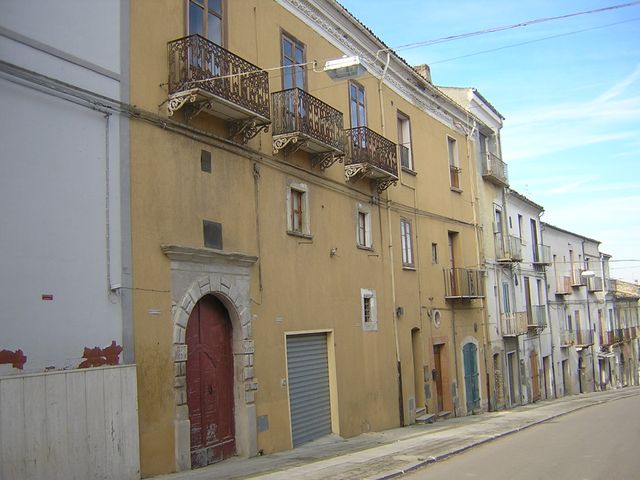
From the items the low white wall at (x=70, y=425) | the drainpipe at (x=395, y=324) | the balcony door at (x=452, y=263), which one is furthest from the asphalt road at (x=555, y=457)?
the balcony door at (x=452, y=263)

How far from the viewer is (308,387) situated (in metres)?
15.0

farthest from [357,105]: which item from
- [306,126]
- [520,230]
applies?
[520,230]

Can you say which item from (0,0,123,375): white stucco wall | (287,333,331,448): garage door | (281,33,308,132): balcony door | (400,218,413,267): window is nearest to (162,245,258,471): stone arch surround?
(0,0,123,375): white stucco wall

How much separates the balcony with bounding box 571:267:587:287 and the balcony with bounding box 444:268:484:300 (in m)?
19.4

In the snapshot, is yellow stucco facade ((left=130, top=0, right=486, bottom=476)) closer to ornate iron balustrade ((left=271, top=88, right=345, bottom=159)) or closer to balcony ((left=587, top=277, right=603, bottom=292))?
ornate iron balustrade ((left=271, top=88, right=345, bottom=159))

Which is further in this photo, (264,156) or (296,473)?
(264,156)

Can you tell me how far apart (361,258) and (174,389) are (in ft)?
26.4

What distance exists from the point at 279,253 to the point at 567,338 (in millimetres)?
29758

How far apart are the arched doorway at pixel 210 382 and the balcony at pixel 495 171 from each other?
18.5 m

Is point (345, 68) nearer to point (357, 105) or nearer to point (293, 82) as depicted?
point (293, 82)

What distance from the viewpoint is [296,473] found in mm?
10656

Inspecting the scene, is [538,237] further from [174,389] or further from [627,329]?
[174,389]

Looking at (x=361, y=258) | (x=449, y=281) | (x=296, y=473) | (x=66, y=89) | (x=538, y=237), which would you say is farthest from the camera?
(x=538, y=237)

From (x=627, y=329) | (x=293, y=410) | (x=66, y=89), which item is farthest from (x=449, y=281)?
(x=627, y=329)
